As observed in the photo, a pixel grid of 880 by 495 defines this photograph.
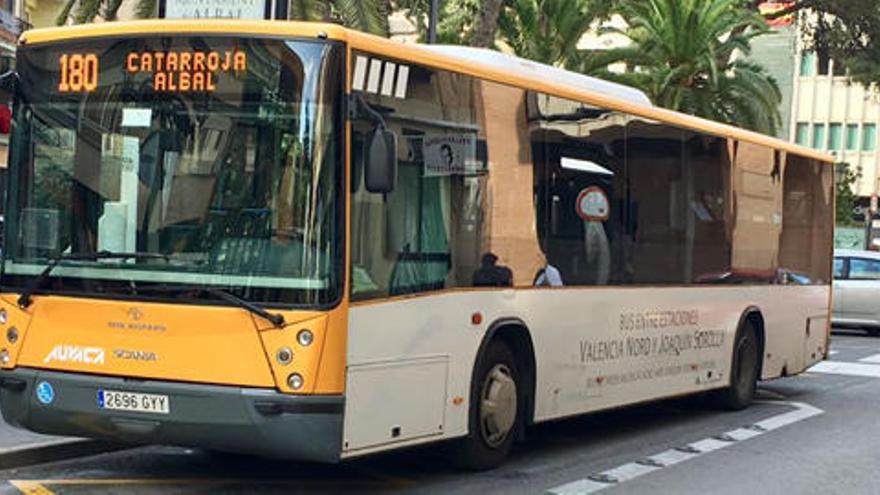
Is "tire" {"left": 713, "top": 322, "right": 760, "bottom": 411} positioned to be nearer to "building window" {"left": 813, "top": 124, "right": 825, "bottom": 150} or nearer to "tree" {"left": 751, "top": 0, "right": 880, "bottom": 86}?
"tree" {"left": 751, "top": 0, "right": 880, "bottom": 86}

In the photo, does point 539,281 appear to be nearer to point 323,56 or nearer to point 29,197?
point 323,56

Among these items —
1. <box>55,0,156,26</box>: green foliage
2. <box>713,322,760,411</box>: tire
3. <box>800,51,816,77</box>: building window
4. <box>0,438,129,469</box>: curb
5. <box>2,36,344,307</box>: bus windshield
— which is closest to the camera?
<box>2,36,344,307</box>: bus windshield

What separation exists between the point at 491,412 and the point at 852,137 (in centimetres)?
6319

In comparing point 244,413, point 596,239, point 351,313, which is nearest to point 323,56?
point 351,313

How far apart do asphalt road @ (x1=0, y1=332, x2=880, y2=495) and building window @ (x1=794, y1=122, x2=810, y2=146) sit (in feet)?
192

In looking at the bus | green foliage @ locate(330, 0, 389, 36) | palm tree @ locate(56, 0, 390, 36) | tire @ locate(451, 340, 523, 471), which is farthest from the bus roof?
palm tree @ locate(56, 0, 390, 36)

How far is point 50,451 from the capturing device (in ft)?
28.2

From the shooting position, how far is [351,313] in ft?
23.0

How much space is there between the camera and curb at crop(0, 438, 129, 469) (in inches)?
327

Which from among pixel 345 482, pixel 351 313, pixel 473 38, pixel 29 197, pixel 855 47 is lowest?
pixel 345 482

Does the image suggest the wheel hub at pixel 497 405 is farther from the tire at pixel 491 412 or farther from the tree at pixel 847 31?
the tree at pixel 847 31

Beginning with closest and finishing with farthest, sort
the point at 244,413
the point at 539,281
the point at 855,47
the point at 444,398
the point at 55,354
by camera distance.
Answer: the point at 244,413, the point at 55,354, the point at 444,398, the point at 539,281, the point at 855,47

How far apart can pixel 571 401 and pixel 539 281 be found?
1141mm

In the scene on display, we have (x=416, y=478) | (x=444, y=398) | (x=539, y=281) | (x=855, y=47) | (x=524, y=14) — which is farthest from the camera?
(x=855, y=47)
